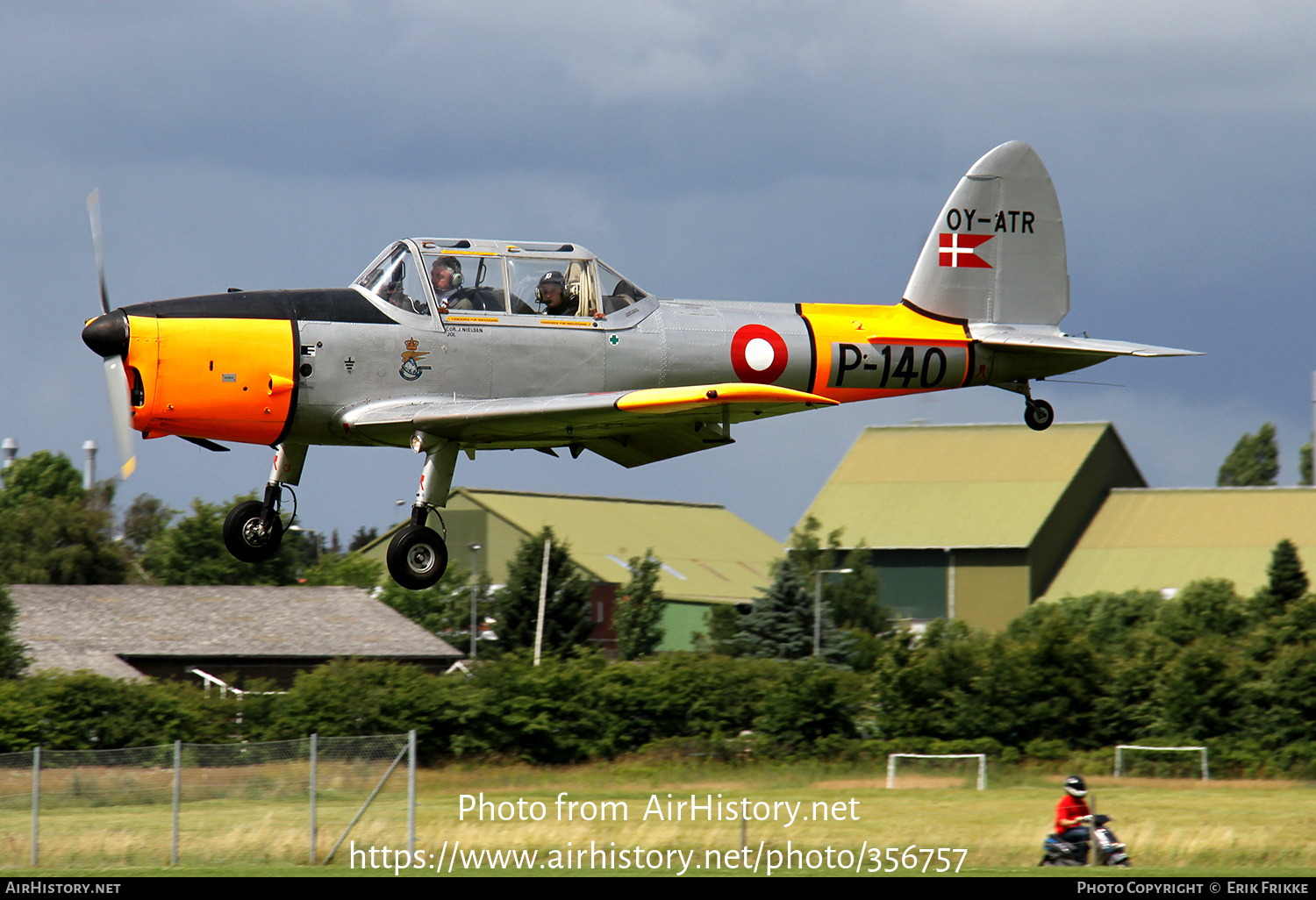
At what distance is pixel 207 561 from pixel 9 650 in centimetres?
1966

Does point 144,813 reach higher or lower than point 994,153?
lower

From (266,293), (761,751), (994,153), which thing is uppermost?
(994,153)

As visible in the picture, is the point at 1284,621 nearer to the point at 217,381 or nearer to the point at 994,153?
the point at 994,153

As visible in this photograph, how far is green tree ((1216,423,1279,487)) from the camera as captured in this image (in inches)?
4146

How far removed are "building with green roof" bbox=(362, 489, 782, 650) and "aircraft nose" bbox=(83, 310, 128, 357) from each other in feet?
168

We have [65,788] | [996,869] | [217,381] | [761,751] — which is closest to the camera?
[217,381]

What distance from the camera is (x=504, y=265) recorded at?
42.8 feet

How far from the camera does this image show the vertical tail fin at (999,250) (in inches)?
611

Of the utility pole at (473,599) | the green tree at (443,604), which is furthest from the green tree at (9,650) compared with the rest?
the green tree at (443,604)

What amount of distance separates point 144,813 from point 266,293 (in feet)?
31.3

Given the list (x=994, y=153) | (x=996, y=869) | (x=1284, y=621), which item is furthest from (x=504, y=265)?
(x=1284, y=621)

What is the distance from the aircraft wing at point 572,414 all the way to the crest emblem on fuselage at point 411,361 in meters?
0.21

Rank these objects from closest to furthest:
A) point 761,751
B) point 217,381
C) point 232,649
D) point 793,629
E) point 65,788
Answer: point 217,381
point 65,788
point 761,751
point 232,649
point 793,629

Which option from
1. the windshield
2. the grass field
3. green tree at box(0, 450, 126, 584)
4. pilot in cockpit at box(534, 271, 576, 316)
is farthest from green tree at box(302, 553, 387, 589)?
pilot in cockpit at box(534, 271, 576, 316)
